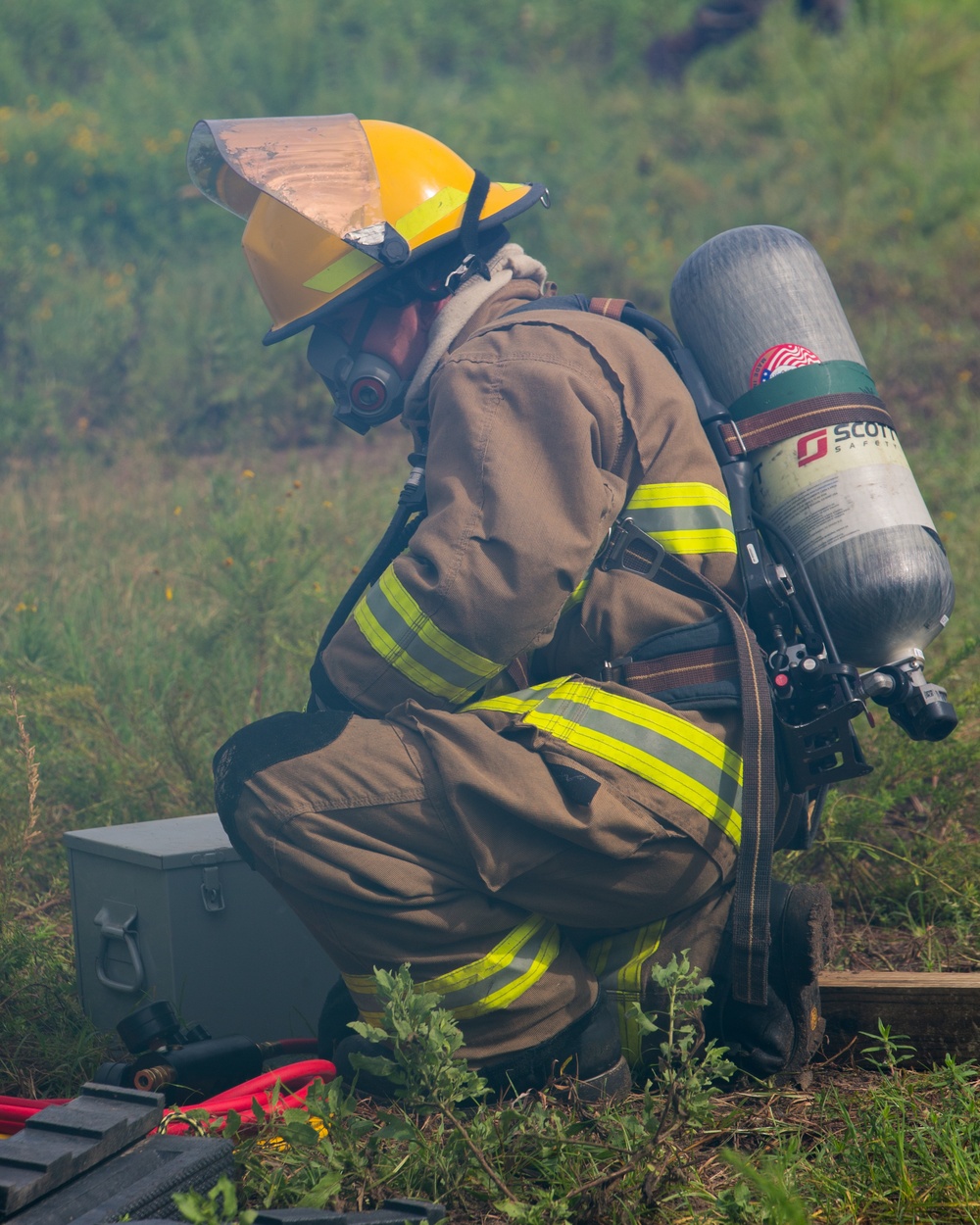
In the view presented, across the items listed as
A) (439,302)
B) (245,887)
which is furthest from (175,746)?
(439,302)

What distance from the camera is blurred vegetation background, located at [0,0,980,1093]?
3.46 m

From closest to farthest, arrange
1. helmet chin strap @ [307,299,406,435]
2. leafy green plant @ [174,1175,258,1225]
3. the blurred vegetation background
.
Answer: leafy green plant @ [174,1175,258,1225] → helmet chin strap @ [307,299,406,435] → the blurred vegetation background

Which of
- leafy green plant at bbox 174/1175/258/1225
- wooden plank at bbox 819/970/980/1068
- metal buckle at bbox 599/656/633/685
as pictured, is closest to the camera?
leafy green plant at bbox 174/1175/258/1225

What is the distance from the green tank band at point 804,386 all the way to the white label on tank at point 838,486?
10cm

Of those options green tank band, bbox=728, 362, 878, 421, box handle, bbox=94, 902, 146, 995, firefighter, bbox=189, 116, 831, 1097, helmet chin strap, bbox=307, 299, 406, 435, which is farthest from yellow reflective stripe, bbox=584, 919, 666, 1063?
helmet chin strap, bbox=307, 299, 406, 435

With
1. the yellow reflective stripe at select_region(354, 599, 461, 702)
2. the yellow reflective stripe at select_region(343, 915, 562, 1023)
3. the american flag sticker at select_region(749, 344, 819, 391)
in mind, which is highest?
the american flag sticker at select_region(749, 344, 819, 391)

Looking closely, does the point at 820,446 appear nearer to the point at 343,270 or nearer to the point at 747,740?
the point at 747,740

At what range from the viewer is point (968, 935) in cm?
296

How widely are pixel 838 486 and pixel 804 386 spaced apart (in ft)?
0.88

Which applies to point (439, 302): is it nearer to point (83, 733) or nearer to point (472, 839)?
point (472, 839)

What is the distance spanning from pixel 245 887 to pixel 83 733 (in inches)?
49.2

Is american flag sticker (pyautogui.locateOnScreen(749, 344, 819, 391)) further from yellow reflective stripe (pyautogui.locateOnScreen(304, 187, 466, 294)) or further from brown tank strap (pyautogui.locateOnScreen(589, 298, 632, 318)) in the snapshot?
yellow reflective stripe (pyautogui.locateOnScreen(304, 187, 466, 294))

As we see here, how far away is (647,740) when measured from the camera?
240cm

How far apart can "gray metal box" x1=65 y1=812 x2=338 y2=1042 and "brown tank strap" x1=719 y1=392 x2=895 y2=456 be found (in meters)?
1.54
